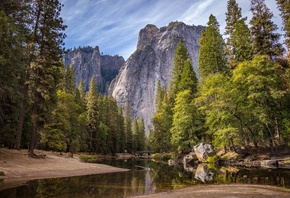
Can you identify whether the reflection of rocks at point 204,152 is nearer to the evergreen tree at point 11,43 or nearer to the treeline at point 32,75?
the treeline at point 32,75

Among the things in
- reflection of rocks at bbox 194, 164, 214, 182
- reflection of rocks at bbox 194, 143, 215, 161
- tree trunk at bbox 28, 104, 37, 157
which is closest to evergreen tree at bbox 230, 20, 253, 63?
reflection of rocks at bbox 194, 143, 215, 161

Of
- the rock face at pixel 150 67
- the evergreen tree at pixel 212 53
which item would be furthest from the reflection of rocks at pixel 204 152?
the rock face at pixel 150 67

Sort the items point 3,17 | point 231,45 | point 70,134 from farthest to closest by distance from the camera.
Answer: point 70,134
point 231,45
point 3,17

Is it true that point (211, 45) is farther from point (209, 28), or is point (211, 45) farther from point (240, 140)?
point (240, 140)

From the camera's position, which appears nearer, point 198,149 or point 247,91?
point 247,91

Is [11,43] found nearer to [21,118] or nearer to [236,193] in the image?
[21,118]

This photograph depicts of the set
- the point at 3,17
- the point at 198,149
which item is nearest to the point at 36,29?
the point at 3,17

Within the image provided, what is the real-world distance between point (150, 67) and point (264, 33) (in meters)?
137

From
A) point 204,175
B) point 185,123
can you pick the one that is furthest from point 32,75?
point 185,123

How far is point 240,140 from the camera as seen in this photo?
3067cm

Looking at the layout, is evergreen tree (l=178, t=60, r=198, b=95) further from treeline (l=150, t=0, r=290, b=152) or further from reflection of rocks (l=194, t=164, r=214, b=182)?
reflection of rocks (l=194, t=164, r=214, b=182)

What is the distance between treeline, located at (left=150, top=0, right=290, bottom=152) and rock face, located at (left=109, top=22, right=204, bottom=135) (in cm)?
11876

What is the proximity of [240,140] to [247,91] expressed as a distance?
6.76 metres

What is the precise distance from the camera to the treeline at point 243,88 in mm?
26703
